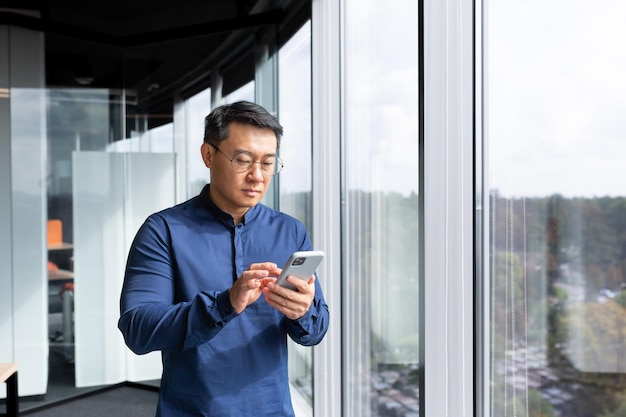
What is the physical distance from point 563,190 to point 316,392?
254cm

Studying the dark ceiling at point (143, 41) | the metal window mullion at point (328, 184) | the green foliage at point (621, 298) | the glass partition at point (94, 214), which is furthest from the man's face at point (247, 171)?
the glass partition at point (94, 214)

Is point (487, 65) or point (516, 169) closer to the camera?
point (516, 169)

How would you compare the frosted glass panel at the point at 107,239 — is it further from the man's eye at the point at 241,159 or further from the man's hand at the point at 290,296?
the man's hand at the point at 290,296

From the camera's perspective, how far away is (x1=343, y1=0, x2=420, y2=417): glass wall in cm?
241

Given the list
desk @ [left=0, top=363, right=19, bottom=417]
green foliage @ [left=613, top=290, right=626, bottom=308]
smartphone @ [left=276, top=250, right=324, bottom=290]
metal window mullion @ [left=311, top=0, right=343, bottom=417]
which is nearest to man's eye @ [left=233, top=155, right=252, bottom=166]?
smartphone @ [left=276, top=250, right=324, bottom=290]

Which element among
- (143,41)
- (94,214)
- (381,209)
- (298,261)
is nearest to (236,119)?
(298,261)

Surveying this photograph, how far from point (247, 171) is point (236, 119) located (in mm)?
138

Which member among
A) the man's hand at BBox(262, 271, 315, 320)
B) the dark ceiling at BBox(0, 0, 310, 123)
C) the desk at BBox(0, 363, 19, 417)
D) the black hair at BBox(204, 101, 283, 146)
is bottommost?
the desk at BBox(0, 363, 19, 417)

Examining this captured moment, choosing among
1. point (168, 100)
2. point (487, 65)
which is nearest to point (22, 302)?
point (168, 100)

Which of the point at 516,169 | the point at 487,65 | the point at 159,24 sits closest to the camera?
the point at 516,169

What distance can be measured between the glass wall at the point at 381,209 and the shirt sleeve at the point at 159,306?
1.07m

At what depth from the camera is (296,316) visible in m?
1.51

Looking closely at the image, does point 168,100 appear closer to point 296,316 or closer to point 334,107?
point 334,107

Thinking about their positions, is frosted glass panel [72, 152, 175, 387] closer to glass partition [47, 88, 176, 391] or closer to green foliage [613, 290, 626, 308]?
glass partition [47, 88, 176, 391]
